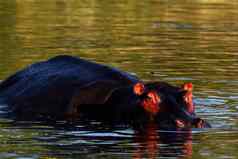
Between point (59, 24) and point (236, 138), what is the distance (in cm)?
1391

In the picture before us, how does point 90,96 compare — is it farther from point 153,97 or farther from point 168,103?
point 168,103

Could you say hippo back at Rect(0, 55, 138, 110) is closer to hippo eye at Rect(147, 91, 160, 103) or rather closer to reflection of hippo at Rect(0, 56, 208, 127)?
reflection of hippo at Rect(0, 56, 208, 127)

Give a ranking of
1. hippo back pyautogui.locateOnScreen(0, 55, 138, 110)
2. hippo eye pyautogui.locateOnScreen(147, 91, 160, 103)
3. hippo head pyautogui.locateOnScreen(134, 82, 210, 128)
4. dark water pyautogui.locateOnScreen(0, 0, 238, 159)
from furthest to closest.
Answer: hippo back pyautogui.locateOnScreen(0, 55, 138, 110) < hippo eye pyautogui.locateOnScreen(147, 91, 160, 103) < hippo head pyautogui.locateOnScreen(134, 82, 210, 128) < dark water pyautogui.locateOnScreen(0, 0, 238, 159)

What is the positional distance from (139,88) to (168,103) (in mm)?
351

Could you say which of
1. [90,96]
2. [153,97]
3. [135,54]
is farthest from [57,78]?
[135,54]

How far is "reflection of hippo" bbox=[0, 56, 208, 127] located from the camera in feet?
33.2

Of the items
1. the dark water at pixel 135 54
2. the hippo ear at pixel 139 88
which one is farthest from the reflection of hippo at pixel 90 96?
the dark water at pixel 135 54

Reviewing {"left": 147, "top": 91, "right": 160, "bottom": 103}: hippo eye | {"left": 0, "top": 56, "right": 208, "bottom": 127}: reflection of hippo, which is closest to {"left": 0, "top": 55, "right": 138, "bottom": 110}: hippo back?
{"left": 0, "top": 56, "right": 208, "bottom": 127}: reflection of hippo

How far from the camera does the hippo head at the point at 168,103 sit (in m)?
9.97

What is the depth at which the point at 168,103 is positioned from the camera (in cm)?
1009

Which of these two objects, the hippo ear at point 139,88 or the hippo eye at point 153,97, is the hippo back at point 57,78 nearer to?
the hippo ear at point 139,88

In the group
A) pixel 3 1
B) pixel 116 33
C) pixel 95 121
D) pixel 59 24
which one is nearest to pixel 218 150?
pixel 95 121

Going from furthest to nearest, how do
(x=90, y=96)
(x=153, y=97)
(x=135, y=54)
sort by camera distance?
(x=135, y=54), (x=90, y=96), (x=153, y=97)

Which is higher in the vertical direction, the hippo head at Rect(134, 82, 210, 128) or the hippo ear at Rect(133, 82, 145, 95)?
the hippo ear at Rect(133, 82, 145, 95)
